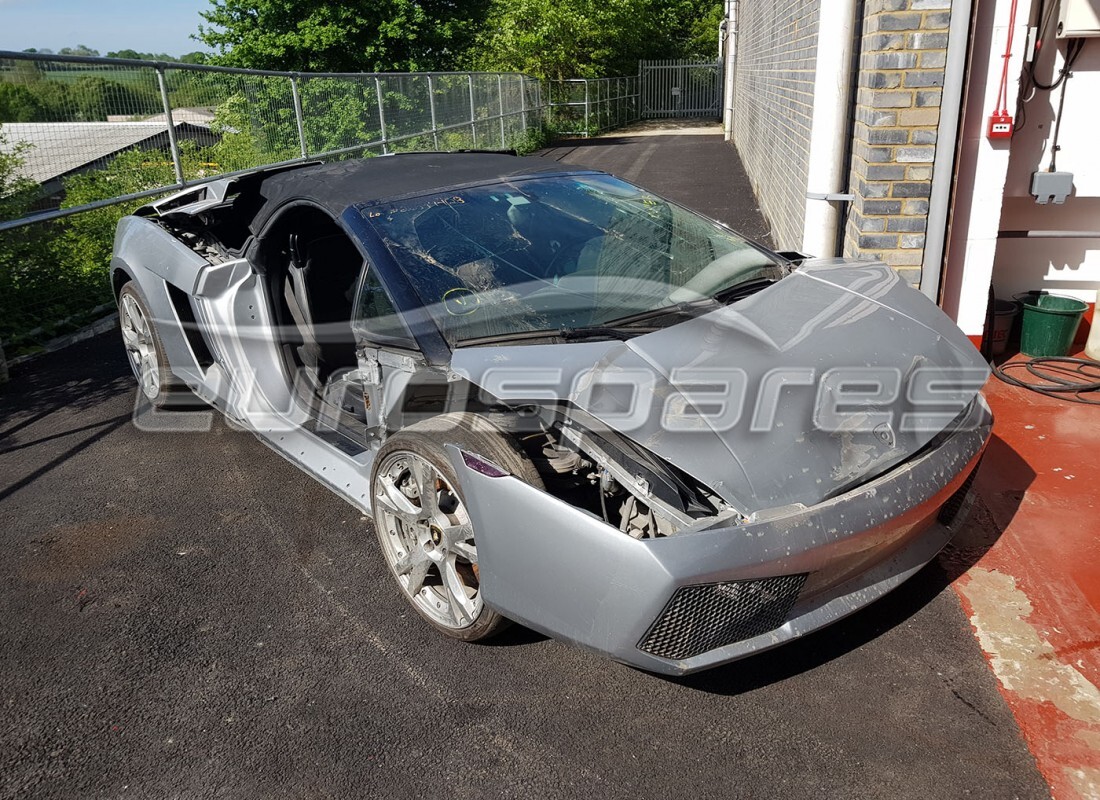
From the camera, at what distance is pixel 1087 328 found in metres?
5.58

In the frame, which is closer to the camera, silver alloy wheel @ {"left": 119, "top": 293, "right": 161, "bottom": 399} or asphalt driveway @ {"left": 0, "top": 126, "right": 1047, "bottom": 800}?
asphalt driveway @ {"left": 0, "top": 126, "right": 1047, "bottom": 800}

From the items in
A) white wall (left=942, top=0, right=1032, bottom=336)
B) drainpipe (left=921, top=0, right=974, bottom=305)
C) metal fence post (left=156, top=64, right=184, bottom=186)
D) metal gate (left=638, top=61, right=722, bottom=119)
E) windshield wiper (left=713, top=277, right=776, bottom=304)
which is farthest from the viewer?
metal gate (left=638, top=61, right=722, bottom=119)

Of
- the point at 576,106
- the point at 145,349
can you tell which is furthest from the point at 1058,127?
the point at 576,106

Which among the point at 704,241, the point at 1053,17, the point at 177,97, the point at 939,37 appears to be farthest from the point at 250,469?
the point at 177,97

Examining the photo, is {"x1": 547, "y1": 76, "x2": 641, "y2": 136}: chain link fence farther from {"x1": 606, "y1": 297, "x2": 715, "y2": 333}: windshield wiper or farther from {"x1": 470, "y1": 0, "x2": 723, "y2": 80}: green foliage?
{"x1": 606, "y1": 297, "x2": 715, "y2": 333}: windshield wiper

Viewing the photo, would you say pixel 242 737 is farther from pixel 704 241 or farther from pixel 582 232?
pixel 704 241

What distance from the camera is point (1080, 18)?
4680 millimetres

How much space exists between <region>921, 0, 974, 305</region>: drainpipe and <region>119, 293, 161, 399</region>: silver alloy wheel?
4283mm

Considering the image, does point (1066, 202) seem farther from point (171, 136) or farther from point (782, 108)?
point (171, 136)

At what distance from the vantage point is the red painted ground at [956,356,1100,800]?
2.47 meters

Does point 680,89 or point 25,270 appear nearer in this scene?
point 25,270

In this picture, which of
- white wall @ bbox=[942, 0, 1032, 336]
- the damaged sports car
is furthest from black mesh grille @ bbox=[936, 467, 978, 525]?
white wall @ bbox=[942, 0, 1032, 336]

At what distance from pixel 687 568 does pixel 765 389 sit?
694mm

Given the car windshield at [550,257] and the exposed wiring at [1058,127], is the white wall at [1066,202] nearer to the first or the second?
the exposed wiring at [1058,127]
